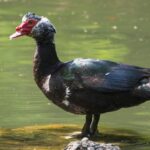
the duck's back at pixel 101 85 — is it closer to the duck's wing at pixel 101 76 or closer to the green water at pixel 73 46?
the duck's wing at pixel 101 76

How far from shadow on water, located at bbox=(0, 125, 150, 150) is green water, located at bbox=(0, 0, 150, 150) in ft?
0.89

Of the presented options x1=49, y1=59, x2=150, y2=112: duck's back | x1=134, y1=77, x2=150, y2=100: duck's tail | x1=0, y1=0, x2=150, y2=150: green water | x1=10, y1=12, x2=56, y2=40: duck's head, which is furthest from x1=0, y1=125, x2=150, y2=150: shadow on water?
x1=10, y1=12, x2=56, y2=40: duck's head

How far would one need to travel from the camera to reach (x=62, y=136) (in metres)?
8.03

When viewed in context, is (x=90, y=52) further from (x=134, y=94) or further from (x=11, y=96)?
(x=134, y=94)

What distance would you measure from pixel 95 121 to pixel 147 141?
618 mm

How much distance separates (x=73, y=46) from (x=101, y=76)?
748 cm

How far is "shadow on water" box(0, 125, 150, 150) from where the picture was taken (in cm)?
748

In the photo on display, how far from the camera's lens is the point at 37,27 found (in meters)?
8.09

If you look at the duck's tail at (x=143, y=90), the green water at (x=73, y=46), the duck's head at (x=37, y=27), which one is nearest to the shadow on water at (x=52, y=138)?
the green water at (x=73, y=46)

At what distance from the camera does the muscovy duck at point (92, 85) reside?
25.5ft

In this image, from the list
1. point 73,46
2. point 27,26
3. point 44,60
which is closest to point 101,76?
point 44,60

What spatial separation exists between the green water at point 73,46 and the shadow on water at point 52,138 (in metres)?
0.27

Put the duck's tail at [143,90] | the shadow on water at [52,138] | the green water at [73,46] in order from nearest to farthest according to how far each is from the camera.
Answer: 1. the shadow on water at [52,138]
2. the duck's tail at [143,90]
3. the green water at [73,46]

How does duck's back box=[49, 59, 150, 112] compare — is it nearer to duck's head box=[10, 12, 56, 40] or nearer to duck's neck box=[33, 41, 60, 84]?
duck's neck box=[33, 41, 60, 84]
